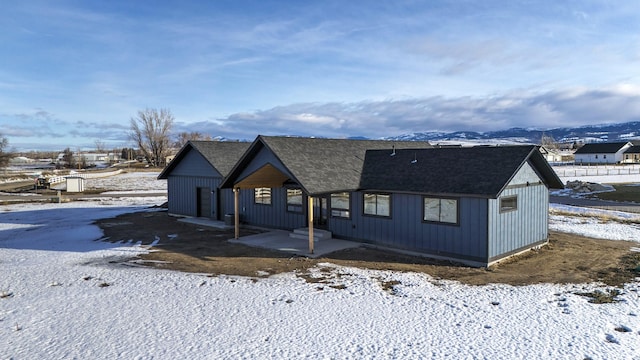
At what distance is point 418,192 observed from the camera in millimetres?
15344

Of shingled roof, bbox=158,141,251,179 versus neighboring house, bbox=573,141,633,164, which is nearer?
shingled roof, bbox=158,141,251,179

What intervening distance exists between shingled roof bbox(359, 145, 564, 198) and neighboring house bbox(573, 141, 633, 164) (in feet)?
321

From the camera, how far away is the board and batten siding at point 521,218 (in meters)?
14.3

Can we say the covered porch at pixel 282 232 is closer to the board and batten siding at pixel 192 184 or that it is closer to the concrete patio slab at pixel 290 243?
the concrete patio slab at pixel 290 243

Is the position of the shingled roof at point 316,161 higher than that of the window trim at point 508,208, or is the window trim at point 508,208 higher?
the shingled roof at point 316,161

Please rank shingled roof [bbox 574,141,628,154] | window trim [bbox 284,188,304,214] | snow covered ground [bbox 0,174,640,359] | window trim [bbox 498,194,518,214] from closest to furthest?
1. snow covered ground [bbox 0,174,640,359]
2. window trim [bbox 498,194,518,214]
3. window trim [bbox 284,188,304,214]
4. shingled roof [bbox 574,141,628,154]

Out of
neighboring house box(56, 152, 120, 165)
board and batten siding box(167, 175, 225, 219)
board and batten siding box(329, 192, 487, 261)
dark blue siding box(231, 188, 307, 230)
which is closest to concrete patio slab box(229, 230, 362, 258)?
board and batten siding box(329, 192, 487, 261)

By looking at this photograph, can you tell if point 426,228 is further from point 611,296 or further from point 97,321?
point 97,321

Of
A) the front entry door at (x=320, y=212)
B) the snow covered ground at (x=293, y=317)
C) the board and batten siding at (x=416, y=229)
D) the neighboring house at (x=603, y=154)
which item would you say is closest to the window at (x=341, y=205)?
the board and batten siding at (x=416, y=229)

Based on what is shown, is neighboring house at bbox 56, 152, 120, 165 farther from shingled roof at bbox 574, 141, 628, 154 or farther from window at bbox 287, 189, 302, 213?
shingled roof at bbox 574, 141, 628, 154

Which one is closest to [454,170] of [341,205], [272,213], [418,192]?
[418,192]

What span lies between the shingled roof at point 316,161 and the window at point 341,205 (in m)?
0.97

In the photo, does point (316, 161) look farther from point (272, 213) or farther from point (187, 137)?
point (187, 137)

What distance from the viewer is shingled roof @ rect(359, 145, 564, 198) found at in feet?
46.8
